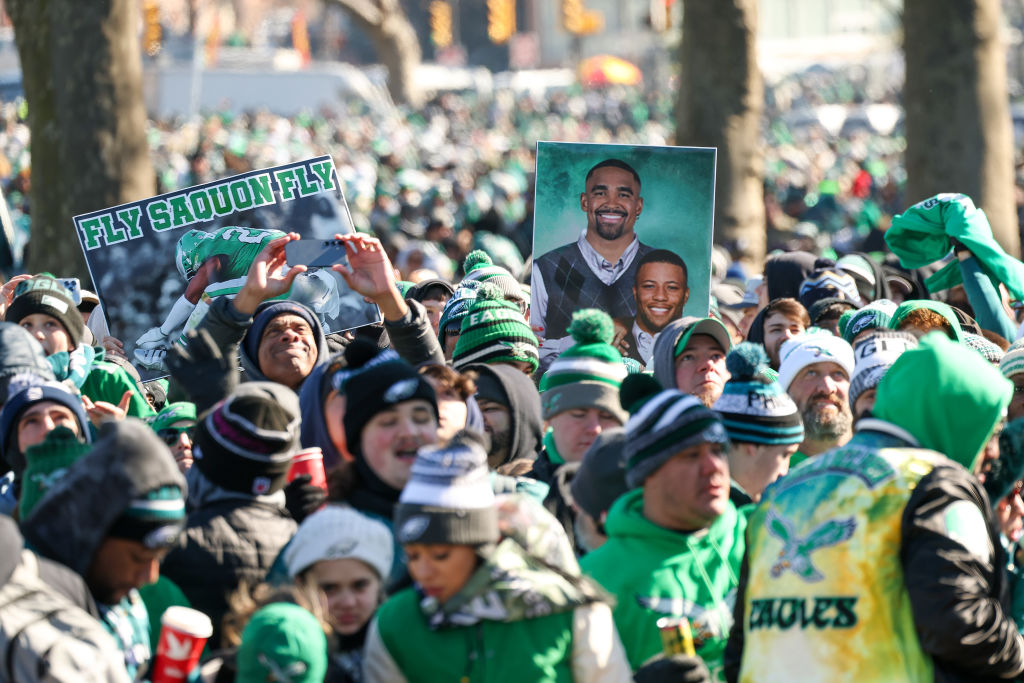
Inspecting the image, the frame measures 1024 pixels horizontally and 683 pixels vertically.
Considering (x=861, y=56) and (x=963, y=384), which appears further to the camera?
(x=861, y=56)

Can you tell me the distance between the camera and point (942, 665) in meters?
3.55

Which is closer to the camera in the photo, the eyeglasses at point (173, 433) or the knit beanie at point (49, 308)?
the eyeglasses at point (173, 433)

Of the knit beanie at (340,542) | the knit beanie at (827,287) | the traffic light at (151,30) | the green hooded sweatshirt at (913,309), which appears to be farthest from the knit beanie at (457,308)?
the traffic light at (151,30)

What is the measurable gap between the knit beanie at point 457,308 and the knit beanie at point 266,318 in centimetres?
85

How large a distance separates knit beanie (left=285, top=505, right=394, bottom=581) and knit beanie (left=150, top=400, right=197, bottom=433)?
1.57m

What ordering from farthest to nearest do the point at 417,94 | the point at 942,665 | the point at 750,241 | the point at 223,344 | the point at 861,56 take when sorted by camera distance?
the point at 861,56 < the point at 417,94 < the point at 750,241 < the point at 223,344 < the point at 942,665

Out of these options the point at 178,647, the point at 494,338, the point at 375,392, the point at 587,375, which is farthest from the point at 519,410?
the point at 178,647

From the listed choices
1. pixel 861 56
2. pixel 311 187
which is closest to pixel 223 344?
pixel 311 187

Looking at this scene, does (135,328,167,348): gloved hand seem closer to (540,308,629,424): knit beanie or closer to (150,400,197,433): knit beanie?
(150,400,197,433): knit beanie

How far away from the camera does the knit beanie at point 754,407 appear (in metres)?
4.68

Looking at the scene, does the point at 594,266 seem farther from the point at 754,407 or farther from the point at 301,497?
the point at 301,497

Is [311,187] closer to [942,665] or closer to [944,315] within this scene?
[944,315]

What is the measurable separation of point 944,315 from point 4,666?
4144mm

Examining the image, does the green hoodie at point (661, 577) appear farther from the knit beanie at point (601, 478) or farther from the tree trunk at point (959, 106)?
the tree trunk at point (959, 106)
